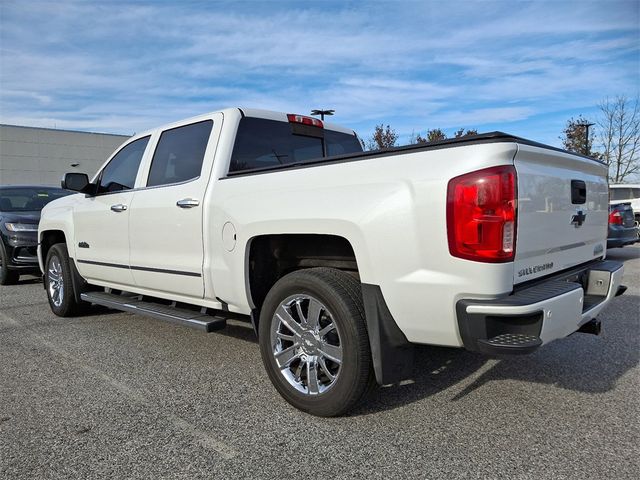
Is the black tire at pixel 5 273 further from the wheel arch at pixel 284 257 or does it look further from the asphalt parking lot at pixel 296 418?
the wheel arch at pixel 284 257

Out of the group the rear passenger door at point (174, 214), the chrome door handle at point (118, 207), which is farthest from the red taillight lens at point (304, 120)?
the chrome door handle at point (118, 207)

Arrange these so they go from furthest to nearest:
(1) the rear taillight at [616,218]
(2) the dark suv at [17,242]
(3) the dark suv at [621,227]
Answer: (1) the rear taillight at [616,218], (3) the dark suv at [621,227], (2) the dark suv at [17,242]

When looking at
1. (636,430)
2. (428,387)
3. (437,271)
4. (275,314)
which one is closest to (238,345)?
(275,314)

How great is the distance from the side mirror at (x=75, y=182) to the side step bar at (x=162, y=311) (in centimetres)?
113

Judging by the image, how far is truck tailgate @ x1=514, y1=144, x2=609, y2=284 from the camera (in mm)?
2676

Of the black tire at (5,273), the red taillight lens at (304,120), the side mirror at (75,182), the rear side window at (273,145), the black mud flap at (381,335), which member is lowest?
the black tire at (5,273)

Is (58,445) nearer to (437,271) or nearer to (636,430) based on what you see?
(437,271)

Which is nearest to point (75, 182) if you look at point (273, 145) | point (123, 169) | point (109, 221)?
point (123, 169)

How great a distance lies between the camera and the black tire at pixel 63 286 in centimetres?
586

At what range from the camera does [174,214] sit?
4.16m

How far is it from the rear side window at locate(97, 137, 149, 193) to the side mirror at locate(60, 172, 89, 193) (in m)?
0.15

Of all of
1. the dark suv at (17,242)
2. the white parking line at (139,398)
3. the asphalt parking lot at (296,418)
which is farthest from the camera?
the dark suv at (17,242)

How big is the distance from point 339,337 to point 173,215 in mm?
1877

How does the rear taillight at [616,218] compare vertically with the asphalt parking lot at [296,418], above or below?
above
